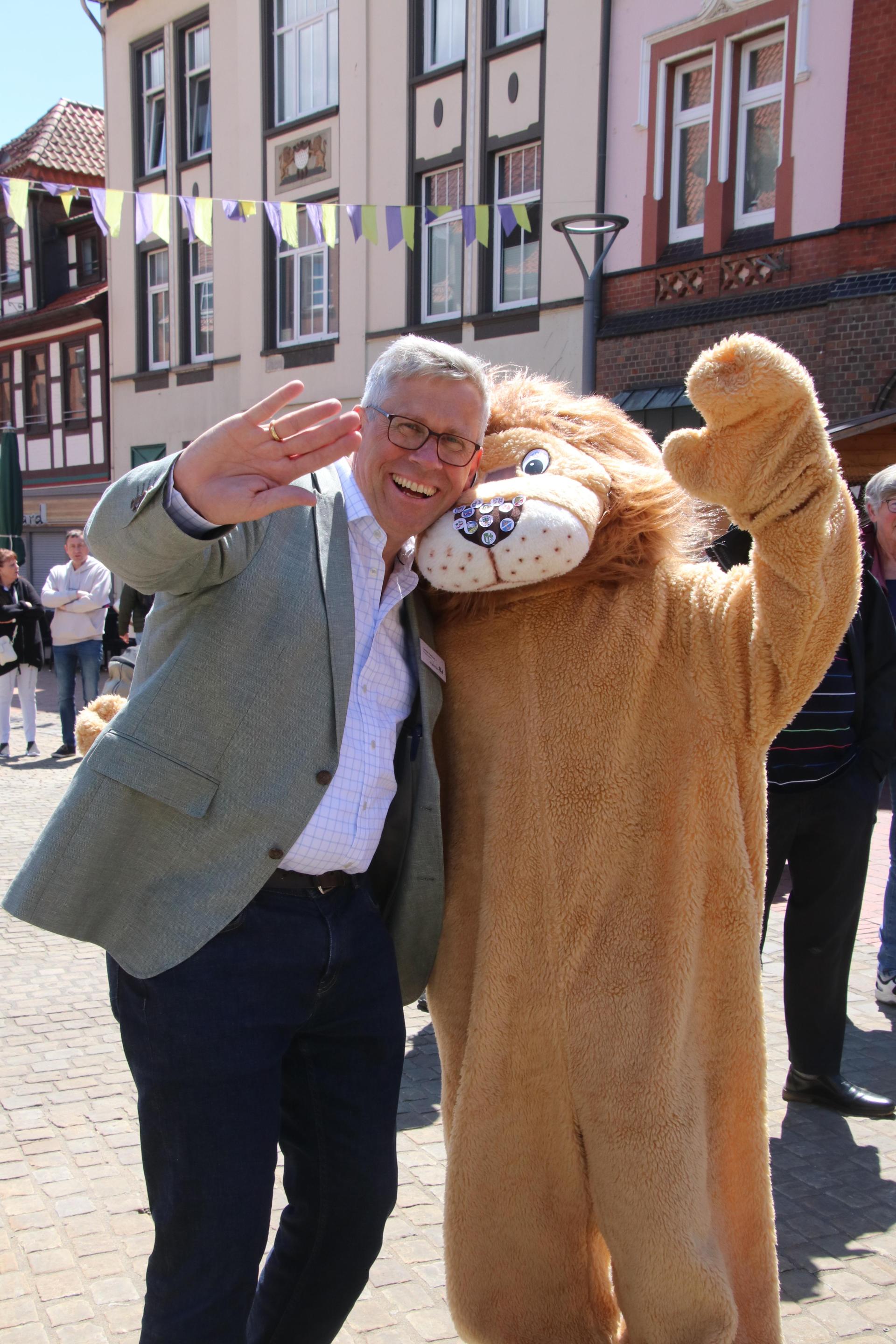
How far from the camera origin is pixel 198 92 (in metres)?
20.2

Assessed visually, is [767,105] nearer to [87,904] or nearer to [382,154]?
[382,154]

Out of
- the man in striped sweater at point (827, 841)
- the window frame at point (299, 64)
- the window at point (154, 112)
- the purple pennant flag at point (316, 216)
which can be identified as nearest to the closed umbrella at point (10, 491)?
the window at point (154, 112)

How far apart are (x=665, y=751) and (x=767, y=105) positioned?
1217 centimetres

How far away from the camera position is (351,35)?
54.9 ft

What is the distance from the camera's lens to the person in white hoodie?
10.8m

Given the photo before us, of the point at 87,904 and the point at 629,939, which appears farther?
the point at 629,939

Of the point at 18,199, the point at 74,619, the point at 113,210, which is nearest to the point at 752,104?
the point at 113,210

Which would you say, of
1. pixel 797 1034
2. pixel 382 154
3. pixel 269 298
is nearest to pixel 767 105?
pixel 382 154

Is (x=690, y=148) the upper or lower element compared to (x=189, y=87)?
lower

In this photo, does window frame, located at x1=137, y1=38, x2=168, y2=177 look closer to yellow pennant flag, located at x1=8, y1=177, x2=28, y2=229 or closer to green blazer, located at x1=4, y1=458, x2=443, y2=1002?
yellow pennant flag, located at x1=8, y1=177, x2=28, y2=229

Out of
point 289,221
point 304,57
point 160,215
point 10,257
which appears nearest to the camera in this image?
point 160,215

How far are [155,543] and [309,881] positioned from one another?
626 millimetres

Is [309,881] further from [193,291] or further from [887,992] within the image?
[193,291]

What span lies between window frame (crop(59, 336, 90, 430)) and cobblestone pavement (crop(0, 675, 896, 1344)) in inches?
826
